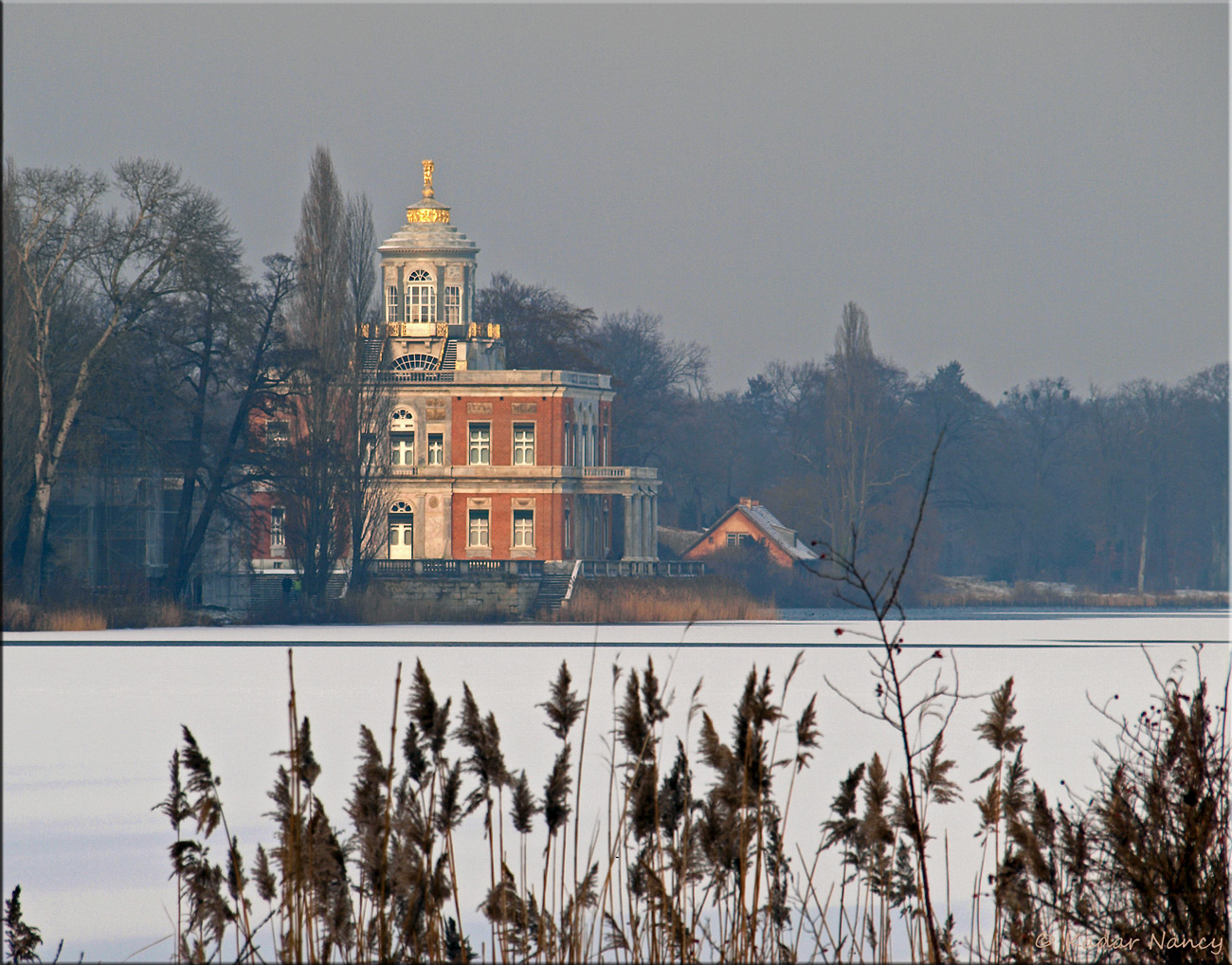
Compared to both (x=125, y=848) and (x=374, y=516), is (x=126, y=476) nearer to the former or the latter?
(x=374, y=516)

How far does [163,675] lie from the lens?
78.1ft

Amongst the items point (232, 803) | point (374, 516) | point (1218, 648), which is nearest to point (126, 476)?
point (374, 516)

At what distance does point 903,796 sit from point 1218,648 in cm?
2880

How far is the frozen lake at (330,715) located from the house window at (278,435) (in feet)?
33.0

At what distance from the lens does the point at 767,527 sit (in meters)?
73.1

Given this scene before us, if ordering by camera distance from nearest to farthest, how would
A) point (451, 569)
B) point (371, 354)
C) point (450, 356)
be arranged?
1. point (451, 569)
2. point (371, 354)
3. point (450, 356)

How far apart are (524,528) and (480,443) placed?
351 cm

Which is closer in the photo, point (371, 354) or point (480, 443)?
point (371, 354)

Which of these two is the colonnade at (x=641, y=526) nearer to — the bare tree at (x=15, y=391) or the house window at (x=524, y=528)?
the house window at (x=524, y=528)

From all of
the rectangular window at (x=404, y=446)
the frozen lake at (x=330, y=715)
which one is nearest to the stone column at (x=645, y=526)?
the rectangular window at (x=404, y=446)

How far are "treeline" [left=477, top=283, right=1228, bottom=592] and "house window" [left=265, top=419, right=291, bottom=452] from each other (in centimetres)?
2184

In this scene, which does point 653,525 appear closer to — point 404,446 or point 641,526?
point 641,526

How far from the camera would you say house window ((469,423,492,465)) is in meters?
66.4

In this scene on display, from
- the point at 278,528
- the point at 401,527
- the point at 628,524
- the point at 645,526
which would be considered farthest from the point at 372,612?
the point at 645,526
